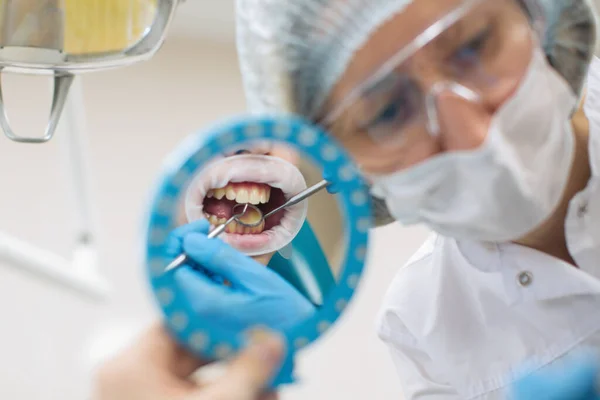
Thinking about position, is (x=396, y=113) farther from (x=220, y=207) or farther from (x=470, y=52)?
(x=220, y=207)

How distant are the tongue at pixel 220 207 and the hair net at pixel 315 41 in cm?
13

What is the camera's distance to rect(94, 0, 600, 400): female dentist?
0.63 metres

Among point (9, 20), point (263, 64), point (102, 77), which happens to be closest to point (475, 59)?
point (263, 64)

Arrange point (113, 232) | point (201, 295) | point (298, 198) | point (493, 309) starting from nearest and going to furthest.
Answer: point (201, 295) < point (298, 198) < point (493, 309) < point (113, 232)

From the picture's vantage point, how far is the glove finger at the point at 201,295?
540 millimetres

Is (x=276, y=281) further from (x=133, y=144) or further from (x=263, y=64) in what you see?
(x=133, y=144)

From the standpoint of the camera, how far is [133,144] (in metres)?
A: 1.93

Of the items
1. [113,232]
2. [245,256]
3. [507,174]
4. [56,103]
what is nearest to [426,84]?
[507,174]

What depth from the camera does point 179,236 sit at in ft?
1.90

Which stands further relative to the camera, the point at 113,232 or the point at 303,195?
the point at 113,232

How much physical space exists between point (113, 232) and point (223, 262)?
1345mm

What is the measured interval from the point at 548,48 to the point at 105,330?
1.41 meters

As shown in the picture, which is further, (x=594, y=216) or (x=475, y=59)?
(x=594, y=216)

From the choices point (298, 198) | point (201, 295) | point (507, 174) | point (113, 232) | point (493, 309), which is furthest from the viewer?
point (113, 232)
